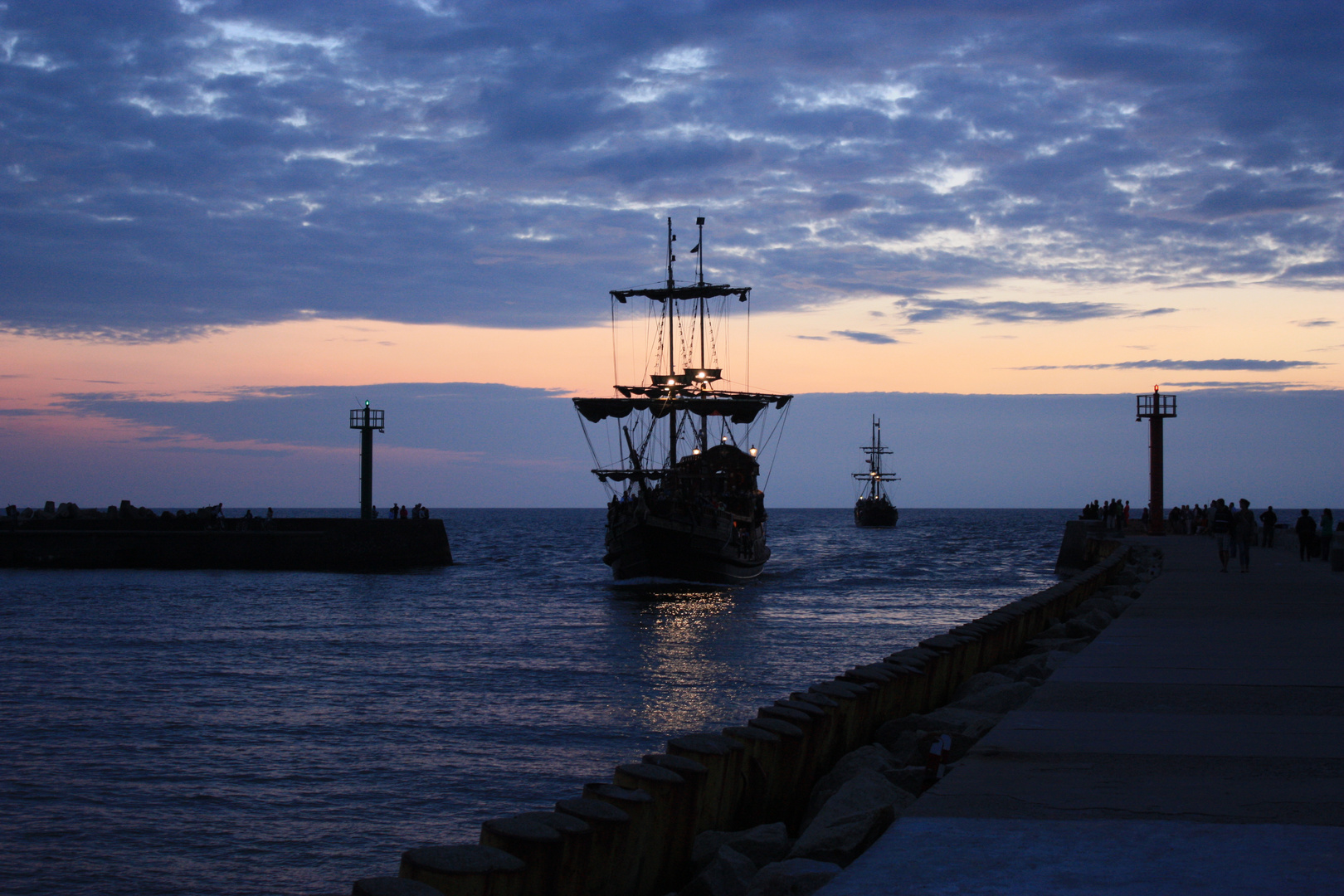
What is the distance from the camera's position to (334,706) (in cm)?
1670

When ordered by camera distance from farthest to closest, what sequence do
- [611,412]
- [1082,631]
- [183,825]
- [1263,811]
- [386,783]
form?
[611,412] → [1082,631] → [386,783] → [183,825] → [1263,811]

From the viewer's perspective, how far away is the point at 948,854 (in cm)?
452

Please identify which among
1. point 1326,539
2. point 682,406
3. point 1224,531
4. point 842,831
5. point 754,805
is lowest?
point 754,805

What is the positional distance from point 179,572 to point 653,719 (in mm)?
44340

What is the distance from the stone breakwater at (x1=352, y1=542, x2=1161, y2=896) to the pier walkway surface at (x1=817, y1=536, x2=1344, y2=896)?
47 centimetres

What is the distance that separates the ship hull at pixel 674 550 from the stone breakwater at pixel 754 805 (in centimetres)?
3473

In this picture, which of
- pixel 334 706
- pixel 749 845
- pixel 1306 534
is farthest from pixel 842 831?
pixel 1306 534

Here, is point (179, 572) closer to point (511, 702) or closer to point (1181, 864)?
point (511, 702)

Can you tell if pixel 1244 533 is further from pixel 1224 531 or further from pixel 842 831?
pixel 842 831

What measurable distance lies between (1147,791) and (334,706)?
13.7 m

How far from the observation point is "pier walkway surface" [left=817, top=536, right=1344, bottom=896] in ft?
13.9

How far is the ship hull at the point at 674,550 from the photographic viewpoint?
46.3 meters

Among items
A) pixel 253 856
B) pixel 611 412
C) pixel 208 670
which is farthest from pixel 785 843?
pixel 611 412

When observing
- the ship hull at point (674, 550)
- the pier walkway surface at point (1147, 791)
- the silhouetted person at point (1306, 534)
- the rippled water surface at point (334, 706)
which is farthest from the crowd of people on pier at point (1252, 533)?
the ship hull at point (674, 550)
